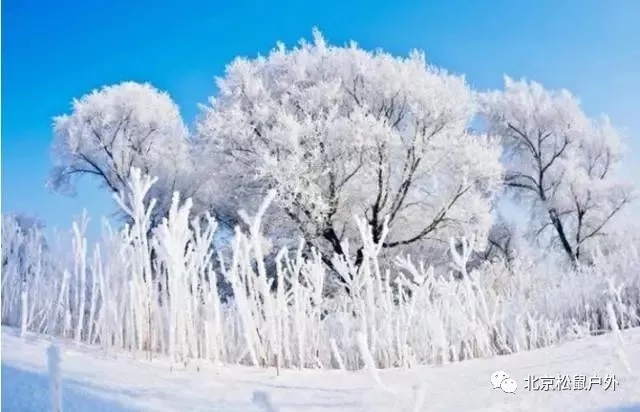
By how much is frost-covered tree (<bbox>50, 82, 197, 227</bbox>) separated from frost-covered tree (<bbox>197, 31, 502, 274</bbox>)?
2.01m

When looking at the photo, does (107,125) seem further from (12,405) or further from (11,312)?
(12,405)

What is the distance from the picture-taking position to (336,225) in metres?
8.11

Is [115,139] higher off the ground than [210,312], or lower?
higher

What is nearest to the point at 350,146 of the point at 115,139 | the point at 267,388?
the point at 115,139

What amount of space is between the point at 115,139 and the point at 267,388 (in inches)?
375

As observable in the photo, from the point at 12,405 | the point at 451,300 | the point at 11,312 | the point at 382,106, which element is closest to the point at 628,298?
the point at 451,300

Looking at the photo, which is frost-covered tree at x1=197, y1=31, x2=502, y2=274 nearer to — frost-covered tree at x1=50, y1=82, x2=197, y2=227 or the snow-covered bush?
frost-covered tree at x1=50, y1=82, x2=197, y2=227

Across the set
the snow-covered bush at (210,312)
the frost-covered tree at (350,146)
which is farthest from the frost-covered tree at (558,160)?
the snow-covered bush at (210,312)

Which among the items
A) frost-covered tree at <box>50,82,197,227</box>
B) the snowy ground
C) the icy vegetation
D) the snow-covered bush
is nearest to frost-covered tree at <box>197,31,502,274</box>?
the icy vegetation

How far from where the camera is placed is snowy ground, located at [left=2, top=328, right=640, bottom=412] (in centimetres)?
118

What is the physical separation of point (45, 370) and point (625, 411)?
115 cm

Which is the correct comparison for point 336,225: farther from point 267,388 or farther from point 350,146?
point 267,388

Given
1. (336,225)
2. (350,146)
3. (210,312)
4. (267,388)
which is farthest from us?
(336,225)

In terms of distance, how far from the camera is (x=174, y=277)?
189 cm
